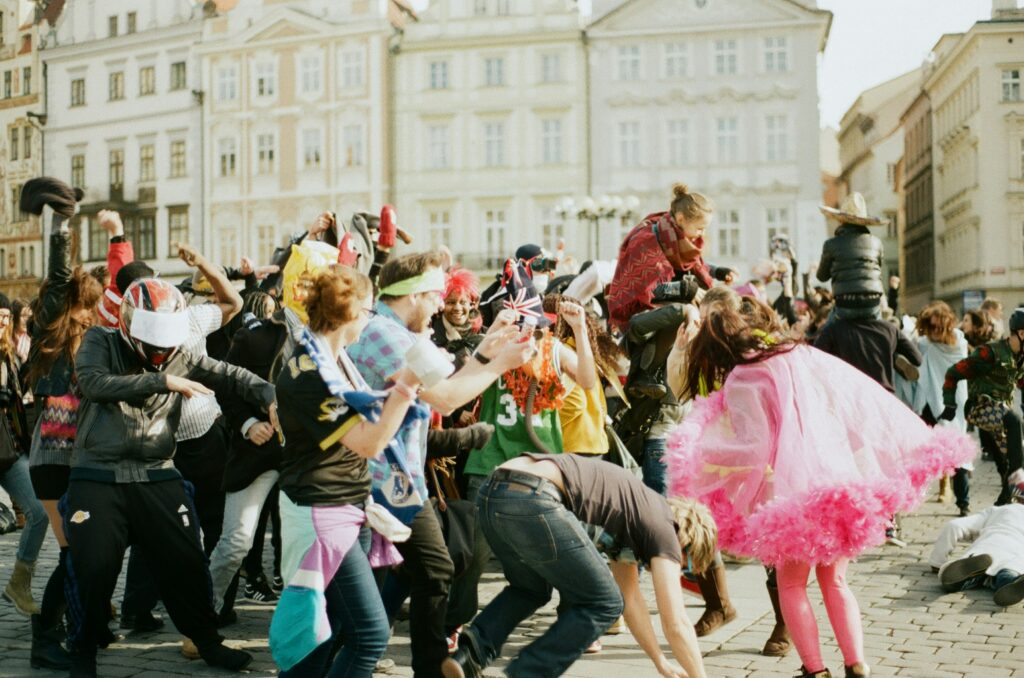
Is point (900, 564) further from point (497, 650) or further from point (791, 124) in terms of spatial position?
point (791, 124)

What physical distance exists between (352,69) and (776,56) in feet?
53.7

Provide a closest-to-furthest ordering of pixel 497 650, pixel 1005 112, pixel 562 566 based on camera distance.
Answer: pixel 562 566 → pixel 497 650 → pixel 1005 112

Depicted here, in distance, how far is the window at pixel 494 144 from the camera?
154 feet

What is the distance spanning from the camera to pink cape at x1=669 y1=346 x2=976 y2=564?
204 inches

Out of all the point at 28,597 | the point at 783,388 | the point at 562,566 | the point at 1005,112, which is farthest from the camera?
the point at 1005,112

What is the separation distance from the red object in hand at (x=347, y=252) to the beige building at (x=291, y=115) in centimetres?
4097

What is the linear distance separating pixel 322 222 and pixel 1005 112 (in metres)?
46.0

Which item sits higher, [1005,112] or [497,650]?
[1005,112]

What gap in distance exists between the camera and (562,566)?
15.1 feet

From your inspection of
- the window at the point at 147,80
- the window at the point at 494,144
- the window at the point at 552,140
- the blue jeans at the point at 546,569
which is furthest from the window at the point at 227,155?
the blue jeans at the point at 546,569

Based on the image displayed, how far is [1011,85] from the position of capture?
48.0 meters

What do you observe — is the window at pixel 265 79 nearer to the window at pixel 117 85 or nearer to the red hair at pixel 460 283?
the window at pixel 117 85

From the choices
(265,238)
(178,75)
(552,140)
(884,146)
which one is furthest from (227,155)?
(884,146)

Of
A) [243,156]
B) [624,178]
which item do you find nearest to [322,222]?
[624,178]
